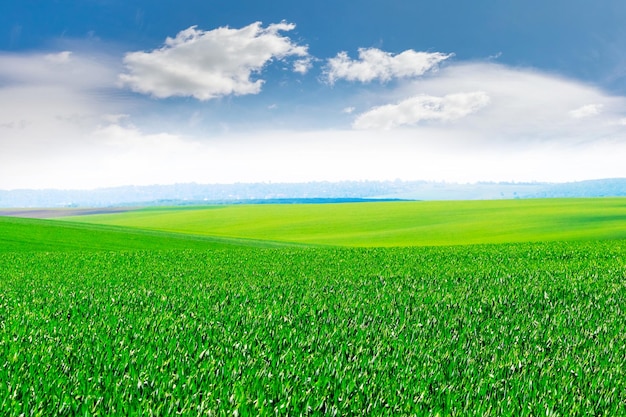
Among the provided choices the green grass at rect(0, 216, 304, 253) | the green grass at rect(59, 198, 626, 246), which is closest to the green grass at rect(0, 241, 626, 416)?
the green grass at rect(0, 216, 304, 253)

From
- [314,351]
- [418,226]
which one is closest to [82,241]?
[314,351]

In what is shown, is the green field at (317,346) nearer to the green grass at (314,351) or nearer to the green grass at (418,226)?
the green grass at (314,351)

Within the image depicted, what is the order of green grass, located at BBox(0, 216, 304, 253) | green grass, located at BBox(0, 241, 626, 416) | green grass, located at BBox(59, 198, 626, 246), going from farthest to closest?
green grass, located at BBox(59, 198, 626, 246) → green grass, located at BBox(0, 216, 304, 253) → green grass, located at BBox(0, 241, 626, 416)

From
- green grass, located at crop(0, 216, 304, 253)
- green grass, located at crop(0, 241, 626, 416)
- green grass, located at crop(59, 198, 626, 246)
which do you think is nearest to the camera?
green grass, located at crop(0, 241, 626, 416)

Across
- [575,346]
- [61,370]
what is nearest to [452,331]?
[575,346]

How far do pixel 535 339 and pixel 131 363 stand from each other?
5417 mm

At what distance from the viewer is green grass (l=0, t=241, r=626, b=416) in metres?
4.46

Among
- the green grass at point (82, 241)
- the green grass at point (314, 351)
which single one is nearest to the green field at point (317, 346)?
the green grass at point (314, 351)

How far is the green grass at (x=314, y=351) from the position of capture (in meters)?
4.46

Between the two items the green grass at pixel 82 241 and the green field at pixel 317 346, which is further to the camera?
the green grass at pixel 82 241

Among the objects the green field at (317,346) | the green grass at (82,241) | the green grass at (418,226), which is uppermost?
the green field at (317,346)

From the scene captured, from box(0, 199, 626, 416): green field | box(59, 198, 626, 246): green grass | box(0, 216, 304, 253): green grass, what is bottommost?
box(59, 198, 626, 246): green grass

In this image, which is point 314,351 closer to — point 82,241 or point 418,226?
point 82,241

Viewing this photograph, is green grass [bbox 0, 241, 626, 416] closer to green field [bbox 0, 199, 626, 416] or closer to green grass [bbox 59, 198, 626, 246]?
green field [bbox 0, 199, 626, 416]
